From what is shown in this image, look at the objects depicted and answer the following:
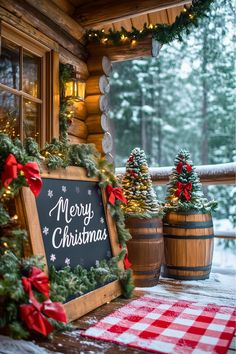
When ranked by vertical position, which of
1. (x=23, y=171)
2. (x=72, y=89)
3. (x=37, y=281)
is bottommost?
(x=37, y=281)

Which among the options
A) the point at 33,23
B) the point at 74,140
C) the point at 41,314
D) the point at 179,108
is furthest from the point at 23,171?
the point at 179,108

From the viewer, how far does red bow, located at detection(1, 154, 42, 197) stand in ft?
5.45

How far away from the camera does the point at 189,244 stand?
2.95m

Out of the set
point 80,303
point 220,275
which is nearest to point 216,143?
point 220,275

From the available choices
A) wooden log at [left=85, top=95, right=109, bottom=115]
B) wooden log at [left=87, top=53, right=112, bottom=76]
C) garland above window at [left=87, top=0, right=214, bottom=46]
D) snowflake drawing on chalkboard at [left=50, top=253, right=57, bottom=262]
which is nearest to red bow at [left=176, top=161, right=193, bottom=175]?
wooden log at [left=85, top=95, right=109, bottom=115]

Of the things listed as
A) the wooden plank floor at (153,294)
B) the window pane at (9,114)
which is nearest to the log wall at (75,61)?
the window pane at (9,114)

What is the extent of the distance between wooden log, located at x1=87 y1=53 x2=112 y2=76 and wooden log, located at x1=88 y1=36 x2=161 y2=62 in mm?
44

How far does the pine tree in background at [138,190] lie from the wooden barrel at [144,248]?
0.08 metres

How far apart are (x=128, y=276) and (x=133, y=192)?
741 mm

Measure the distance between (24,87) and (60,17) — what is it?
0.86 meters

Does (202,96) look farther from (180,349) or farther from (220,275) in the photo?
(180,349)

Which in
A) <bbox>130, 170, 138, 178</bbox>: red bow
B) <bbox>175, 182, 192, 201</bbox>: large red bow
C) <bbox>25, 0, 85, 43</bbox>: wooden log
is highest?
<bbox>25, 0, 85, 43</bbox>: wooden log

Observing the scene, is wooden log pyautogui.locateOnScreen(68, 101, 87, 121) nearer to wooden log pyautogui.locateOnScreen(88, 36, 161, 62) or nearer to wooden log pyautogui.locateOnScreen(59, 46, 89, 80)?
wooden log pyautogui.locateOnScreen(59, 46, 89, 80)

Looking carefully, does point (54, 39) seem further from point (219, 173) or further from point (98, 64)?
point (219, 173)
